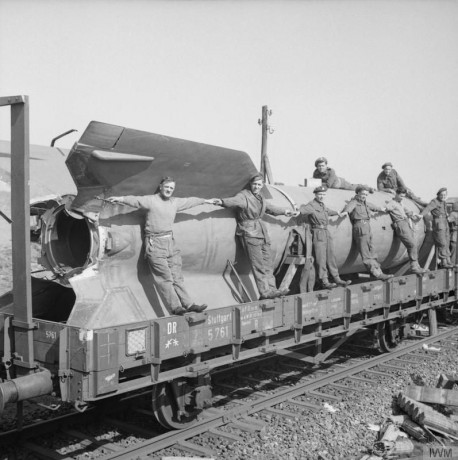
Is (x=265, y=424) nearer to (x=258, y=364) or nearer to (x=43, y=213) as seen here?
(x=258, y=364)

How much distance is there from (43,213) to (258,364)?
4841mm

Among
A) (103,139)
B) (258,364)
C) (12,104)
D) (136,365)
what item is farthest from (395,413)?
(12,104)

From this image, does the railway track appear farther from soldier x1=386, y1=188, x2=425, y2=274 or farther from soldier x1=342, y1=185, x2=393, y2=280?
soldier x1=386, y1=188, x2=425, y2=274

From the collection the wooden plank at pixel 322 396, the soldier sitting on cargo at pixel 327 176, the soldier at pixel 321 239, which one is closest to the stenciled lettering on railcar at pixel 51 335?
the wooden plank at pixel 322 396

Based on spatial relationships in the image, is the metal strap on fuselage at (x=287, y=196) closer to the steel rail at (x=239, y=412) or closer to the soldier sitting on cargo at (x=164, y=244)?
the soldier sitting on cargo at (x=164, y=244)

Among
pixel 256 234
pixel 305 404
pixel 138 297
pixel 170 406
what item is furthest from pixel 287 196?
pixel 170 406

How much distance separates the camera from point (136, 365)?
5547 millimetres

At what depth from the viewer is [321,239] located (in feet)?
28.2

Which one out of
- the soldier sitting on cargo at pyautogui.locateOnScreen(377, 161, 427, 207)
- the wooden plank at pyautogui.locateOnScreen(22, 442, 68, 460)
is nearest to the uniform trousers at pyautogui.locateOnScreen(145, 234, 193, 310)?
the wooden plank at pyautogui.locateOnScreen(22, 442, 68, 460)

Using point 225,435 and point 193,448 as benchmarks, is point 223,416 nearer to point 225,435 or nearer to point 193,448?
point 225,435

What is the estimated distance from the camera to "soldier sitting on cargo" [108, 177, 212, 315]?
6.26 metres

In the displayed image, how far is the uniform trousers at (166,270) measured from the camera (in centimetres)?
629

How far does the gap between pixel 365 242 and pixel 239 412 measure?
4130 mm

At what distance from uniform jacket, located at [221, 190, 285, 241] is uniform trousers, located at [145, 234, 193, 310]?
1.33 metres
